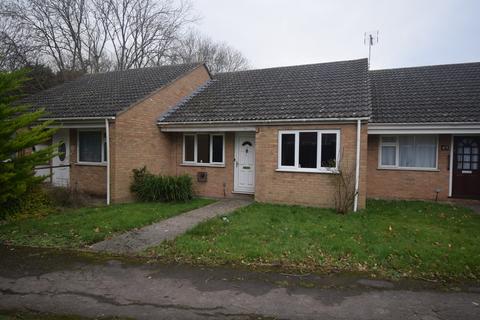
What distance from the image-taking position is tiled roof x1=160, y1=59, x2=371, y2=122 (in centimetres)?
1094

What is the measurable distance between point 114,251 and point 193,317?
3.13 meters

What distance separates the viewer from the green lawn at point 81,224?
7.07m

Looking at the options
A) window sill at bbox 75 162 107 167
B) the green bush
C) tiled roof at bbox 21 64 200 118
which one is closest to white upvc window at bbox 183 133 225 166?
the green bush

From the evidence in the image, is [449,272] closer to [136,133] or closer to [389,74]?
[136,133]

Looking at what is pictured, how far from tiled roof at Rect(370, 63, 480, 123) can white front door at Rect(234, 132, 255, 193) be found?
15.2ft

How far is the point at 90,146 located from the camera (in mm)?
12914

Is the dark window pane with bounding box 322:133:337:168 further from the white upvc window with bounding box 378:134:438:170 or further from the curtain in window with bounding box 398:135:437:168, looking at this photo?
the curtain in window with bounding box 398:135:437:168

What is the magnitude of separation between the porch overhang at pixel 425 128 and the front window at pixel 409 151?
A: 0.97 m

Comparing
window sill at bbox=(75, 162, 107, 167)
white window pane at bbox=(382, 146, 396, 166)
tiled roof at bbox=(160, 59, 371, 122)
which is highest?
tiled roof at bbox=(160, 59, 371, 122)

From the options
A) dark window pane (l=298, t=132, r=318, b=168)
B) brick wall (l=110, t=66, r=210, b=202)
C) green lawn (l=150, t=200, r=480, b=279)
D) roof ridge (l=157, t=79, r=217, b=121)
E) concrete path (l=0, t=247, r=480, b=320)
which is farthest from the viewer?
roof ridge (l=157, t=79, r=217, b=121)

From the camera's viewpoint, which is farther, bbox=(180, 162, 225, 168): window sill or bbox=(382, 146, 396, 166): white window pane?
bbox=(180, 162, 225, 168): window sill

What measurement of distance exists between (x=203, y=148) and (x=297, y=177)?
431cm

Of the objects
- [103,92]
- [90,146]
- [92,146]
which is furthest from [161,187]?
[103,92]

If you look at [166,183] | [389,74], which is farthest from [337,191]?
[389,74]
